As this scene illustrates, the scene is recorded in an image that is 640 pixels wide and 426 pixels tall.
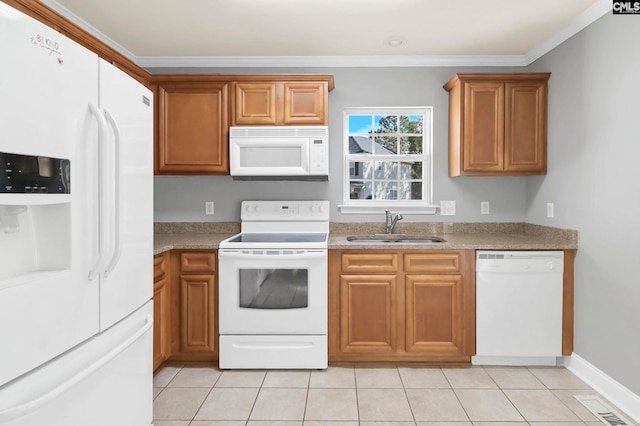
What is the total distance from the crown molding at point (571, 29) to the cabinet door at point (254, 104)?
211cm

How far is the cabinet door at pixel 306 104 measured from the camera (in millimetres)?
3061

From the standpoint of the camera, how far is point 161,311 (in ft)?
8.69

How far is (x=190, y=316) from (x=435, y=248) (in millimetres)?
1819

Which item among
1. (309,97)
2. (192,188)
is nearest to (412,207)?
(309,97)

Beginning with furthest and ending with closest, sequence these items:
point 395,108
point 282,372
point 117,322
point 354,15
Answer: point 395,108
point 282,372
point 354,15
point 117,322

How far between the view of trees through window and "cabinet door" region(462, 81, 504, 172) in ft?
1.61

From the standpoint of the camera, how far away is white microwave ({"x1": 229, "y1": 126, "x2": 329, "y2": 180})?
9.86 feet

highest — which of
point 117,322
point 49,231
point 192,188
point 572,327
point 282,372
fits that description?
point 192,188

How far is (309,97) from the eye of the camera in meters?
3.07

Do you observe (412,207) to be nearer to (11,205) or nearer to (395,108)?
(395,108)

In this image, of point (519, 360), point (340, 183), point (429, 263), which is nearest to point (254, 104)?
point (340, 183)

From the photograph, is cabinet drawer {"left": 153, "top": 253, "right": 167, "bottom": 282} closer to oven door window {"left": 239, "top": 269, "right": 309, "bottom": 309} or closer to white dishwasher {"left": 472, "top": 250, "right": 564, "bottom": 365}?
oven door window {"left": 239, "top": 269, "right": 309, "bottom": 309}

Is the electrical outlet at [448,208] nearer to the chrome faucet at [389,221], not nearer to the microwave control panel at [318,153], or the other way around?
the chrome faucet at [389,221]

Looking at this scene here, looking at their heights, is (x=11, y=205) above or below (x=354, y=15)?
below
